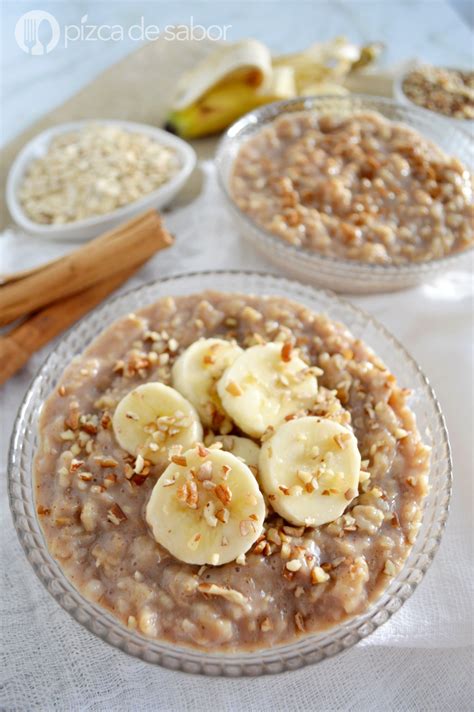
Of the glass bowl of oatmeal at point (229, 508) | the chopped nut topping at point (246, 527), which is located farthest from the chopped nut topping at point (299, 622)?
the chopped nut topping at point (246, 527)

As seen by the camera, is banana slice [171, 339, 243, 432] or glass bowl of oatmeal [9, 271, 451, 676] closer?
glass bowl of oatmeal [9, 271, 451, 676]

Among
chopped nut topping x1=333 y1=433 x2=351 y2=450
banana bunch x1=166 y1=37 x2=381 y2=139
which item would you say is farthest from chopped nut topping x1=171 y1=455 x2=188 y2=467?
banana bunch x1=166 y1=37 x2=381 y2=139

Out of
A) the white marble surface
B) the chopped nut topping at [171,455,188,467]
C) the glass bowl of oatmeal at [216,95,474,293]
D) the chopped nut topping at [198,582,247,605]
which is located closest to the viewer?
the chopped nut topping at [198,582,247,605]

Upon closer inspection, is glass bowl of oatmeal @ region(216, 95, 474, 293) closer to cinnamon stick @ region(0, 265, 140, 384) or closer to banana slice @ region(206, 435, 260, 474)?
cinnamon stick @ region(0, 265, 140, 384)

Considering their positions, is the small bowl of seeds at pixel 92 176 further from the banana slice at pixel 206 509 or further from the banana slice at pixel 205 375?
the banana slice at pixel 206 509

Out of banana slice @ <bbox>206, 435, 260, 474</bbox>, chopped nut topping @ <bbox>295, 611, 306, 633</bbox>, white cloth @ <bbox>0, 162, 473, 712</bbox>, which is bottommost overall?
white cloth @ <bbox>0, 162, 473, 712</bbox>

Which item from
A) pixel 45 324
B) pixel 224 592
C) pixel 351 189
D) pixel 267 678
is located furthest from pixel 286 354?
pixel 351 189

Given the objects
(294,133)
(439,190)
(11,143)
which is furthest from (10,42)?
(439,190)

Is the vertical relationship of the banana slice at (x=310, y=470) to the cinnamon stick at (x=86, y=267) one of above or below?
below
